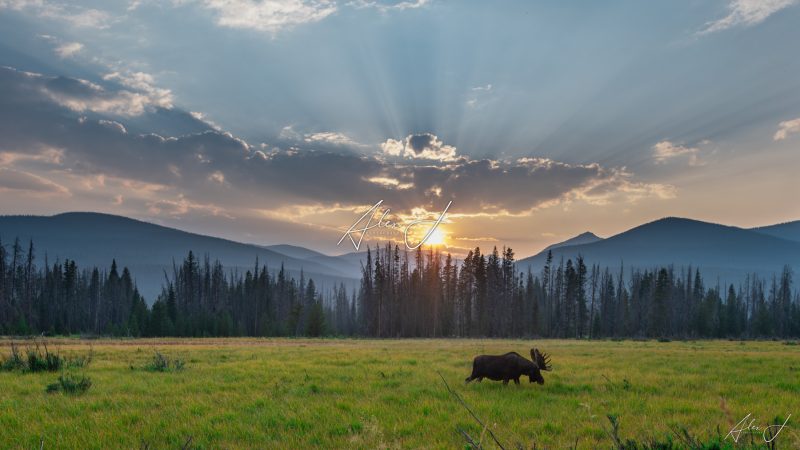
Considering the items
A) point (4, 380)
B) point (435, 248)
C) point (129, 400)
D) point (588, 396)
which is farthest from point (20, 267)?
point (588, 396)

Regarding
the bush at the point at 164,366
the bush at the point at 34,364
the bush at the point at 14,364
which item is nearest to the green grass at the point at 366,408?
the bush at the point at 164,366

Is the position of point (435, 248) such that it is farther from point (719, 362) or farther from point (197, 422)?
point (197, 422)

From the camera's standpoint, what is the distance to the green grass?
8.98m

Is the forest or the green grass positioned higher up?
the green grass

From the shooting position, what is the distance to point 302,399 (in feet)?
41.4

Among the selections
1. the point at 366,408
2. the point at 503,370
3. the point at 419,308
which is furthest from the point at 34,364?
the point at 419,308

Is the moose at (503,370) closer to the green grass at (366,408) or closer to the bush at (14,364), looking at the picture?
the green grass at (366,408)

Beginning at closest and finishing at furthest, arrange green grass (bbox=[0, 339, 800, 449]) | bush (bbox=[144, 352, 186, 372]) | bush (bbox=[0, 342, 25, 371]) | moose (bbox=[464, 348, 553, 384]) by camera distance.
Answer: green grass (bbox=[0, 339, 800, 449]) → moose (bbox=[464, 348, 553, 384]) → bush (bbox=[0, 342, 25, 371]) → bush (bbox=[144, 352, 186, 372])

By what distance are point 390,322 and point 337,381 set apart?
93134mm

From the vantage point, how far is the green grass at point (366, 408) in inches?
353
